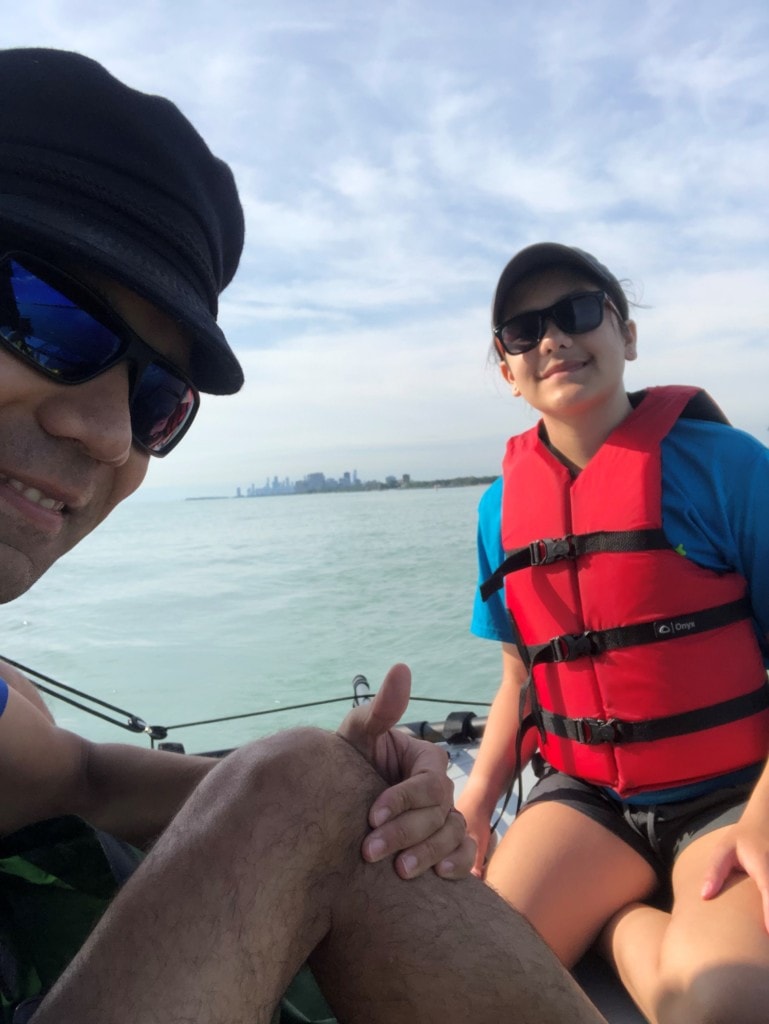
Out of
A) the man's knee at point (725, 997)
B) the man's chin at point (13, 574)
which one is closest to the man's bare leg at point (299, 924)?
the man's knee at point (725, 997)

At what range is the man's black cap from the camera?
1.06 meters

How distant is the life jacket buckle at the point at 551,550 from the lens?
2.10 m

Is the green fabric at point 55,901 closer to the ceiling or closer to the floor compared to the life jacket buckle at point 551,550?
closer to the floor

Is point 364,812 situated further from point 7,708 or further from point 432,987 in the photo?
point 7,708

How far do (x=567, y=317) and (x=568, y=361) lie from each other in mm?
116

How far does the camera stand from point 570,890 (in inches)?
68.3

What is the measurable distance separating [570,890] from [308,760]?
2.93 ft

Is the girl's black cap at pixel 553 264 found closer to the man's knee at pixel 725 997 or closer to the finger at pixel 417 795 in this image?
the finger at pixel 417 795

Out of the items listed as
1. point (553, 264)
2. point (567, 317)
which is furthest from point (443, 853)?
point (553, 264)

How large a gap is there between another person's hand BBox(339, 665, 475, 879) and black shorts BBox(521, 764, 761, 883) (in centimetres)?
74

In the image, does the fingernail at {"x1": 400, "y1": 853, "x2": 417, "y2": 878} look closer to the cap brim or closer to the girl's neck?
the cap brim

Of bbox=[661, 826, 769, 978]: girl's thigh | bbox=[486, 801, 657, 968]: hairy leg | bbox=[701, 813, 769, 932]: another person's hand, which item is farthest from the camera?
bbox=[486, 801, 657, 968]: hairy leg

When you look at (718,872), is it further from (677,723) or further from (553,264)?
(553,264)

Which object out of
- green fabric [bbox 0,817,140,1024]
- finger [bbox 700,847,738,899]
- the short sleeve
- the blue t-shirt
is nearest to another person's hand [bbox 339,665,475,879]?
green fabric [bbox 0,817,140,1024]
